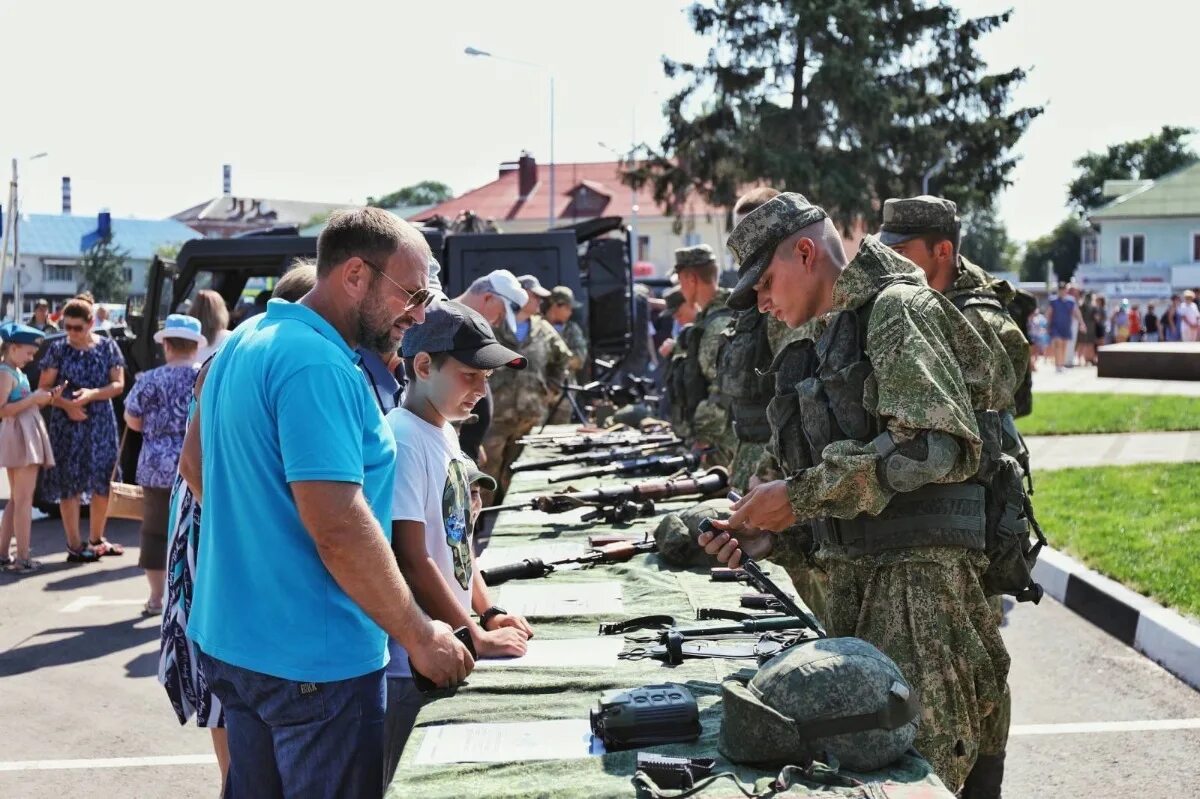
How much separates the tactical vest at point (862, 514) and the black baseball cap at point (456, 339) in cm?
83

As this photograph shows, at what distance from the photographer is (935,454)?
10.2 feet

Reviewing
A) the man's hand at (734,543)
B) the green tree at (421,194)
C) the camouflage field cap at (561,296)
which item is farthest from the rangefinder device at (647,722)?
the green tree at (421,194)

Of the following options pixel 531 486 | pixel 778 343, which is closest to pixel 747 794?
pixel 778 343

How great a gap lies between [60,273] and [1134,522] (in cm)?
9192

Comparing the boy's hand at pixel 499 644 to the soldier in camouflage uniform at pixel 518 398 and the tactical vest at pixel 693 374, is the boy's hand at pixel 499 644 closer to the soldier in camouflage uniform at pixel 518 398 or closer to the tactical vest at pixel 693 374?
the tactical vest at pixel 693 374

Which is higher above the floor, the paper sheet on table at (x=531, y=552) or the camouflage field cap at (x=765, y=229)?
the camouflage field cap at (x=765, y=229)

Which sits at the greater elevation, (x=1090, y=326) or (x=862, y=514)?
(x=1090, y=326)

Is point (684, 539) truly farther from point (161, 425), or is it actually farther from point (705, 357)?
point (161, 425)

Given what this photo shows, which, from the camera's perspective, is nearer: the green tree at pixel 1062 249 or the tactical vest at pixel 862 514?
the tactical vest at pixel 862 514

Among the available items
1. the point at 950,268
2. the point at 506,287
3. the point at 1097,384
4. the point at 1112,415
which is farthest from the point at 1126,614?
the point at 1097,384

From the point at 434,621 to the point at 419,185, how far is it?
132 m

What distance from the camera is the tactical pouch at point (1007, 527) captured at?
351 centimetres

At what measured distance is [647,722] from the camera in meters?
2.77

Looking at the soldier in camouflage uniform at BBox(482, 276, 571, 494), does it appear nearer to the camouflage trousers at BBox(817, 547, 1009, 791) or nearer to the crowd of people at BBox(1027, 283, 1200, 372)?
the camouflage trousers at BBox(817, 547, 1009, 791)
